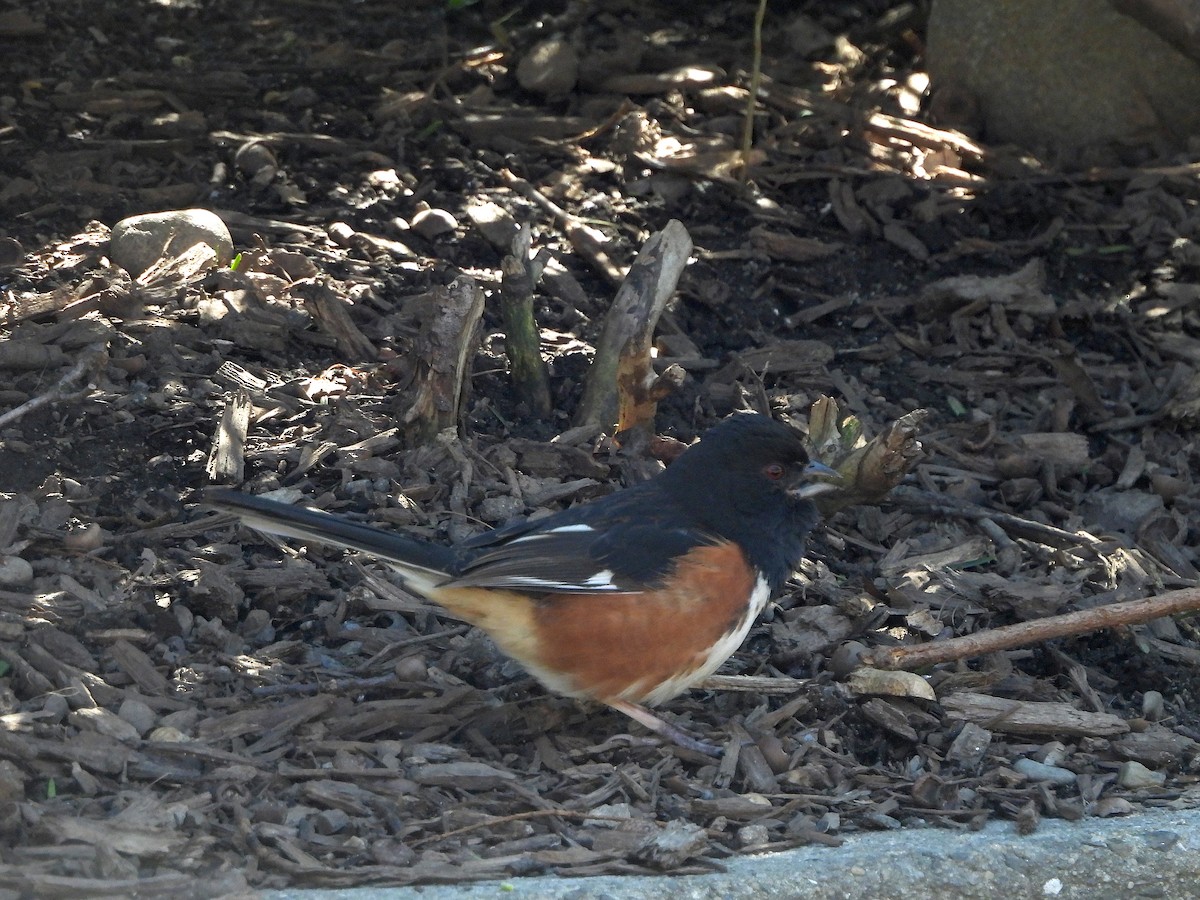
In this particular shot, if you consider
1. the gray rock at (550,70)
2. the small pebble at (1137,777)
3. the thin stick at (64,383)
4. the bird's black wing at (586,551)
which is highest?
the gray rock at (550,70)

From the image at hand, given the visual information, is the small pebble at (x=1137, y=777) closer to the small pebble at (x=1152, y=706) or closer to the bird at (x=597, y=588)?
the small pebble at (x=1152, y=706)

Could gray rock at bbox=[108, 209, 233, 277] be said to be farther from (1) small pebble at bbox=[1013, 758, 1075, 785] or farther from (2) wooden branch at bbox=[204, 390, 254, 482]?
(1) small pebble at bbox=[1013, 758, 1075, 785]

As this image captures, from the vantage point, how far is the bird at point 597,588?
12.1 feet

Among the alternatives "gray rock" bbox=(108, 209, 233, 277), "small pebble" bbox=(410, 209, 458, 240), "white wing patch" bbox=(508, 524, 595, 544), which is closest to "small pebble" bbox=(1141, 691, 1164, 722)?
"white wing patch" bbox=(508, 524, 595, 544)

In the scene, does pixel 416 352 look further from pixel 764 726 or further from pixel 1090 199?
pixel 1090 199

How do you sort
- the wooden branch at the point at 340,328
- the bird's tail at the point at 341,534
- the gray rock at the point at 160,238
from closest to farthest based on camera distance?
the bird's tail at the point at 341,534 < the wooden branch at the point at 340,328 < the gray rock at the point at 160,238

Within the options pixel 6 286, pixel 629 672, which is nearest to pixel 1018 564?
pixel 629 672

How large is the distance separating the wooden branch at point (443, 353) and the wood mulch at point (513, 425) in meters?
0.08

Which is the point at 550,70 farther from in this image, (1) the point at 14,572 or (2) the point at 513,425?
(1) the point at 14,572

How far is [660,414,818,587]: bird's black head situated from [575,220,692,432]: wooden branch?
72cm

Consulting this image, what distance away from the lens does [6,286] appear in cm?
512

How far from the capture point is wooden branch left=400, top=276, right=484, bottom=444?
4.56 metres

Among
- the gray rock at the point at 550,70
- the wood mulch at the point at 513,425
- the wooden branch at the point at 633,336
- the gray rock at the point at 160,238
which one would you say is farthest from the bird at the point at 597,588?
the gray rock at the point at 550,70

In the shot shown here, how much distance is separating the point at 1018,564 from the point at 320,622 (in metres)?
2.24
